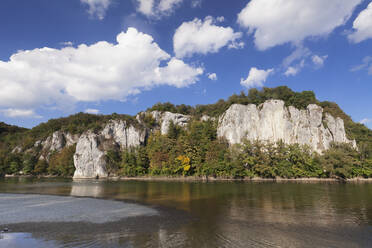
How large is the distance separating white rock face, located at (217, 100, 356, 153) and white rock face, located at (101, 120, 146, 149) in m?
31.7

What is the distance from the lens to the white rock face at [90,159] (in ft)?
259

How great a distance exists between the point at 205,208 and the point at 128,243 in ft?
32.6

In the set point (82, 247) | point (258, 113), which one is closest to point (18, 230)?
point (82, 247)

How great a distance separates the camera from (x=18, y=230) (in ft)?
44.6

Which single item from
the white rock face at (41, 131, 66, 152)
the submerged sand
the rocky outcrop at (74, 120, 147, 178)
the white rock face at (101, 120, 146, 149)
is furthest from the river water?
the white rock face at (41, 131, 66, 152)

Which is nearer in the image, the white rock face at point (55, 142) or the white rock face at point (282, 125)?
the white rock face at point (282, 125)

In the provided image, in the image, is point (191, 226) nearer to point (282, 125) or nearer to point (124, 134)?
point (282, 125)

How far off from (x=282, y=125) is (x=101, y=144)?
206 ft

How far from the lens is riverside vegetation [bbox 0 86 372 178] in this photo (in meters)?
53.9

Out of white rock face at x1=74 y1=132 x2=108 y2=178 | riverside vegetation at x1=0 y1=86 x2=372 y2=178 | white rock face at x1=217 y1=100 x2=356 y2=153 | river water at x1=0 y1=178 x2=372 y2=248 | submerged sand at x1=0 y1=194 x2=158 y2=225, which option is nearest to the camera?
river water at x1=0 y1=178 x2=372 y2=248

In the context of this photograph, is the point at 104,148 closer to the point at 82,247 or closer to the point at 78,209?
the point at 78,209

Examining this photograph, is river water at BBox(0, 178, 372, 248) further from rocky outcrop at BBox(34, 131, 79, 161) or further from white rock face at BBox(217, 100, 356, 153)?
rocky outcrop at BBox(34, 131, 79, 161)

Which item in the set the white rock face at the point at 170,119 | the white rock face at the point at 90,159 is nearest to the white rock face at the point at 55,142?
the white rock face at the point at 90,159

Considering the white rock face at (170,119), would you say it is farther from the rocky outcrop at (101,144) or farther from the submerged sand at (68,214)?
the submerged sand at (68,214)
